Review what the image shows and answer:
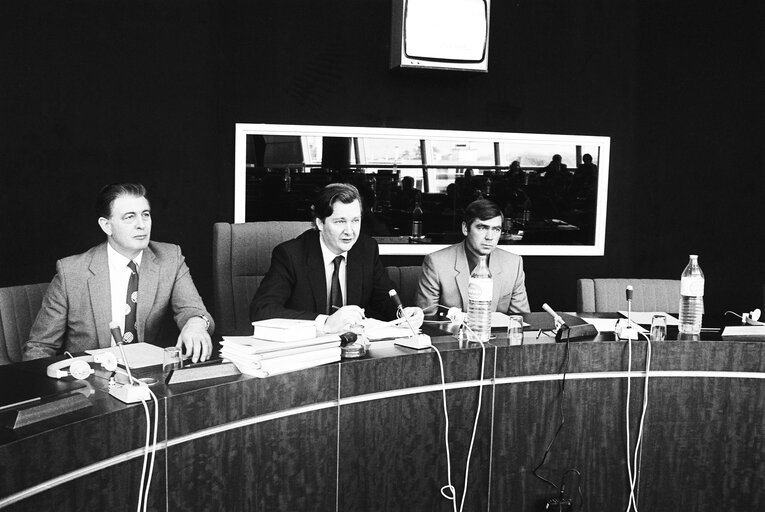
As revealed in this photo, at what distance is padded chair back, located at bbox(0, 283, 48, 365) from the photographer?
9.04 ft

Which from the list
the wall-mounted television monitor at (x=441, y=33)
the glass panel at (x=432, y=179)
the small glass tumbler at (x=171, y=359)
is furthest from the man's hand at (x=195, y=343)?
the wall-mounted television monitor at (x=441, y=33)

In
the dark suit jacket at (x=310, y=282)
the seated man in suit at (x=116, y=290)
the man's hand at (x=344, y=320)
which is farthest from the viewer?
the dark suit jacket at (x=310, y=282)

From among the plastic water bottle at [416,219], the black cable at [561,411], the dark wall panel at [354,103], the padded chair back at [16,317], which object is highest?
the dark wall panel at [354,103]

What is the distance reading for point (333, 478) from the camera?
234cm

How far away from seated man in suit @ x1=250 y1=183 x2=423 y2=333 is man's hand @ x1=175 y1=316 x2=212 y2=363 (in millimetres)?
627

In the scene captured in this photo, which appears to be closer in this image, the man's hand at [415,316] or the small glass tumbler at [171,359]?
the small glass tumbler at [171,359]

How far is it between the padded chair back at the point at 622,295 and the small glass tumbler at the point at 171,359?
6.59 ft

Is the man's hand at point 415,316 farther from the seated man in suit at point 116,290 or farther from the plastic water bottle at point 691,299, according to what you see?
the plastic water bottle at point 691,299

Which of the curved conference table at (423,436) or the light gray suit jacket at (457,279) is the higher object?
the light gray suit jacket at (457,279)

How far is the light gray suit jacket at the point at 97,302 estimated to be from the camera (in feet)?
9.12

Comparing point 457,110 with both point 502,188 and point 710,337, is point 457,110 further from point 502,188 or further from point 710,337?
point 710,337

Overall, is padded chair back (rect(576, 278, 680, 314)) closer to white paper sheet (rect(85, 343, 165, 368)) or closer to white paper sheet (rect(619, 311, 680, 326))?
white paper sheet (rect(619, 311, 680, 326))

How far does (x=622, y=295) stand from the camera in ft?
12.2

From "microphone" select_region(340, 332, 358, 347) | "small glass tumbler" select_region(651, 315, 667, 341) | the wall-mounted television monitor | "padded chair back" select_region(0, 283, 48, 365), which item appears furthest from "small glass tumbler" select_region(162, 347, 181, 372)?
the wall-mounted television monitor
